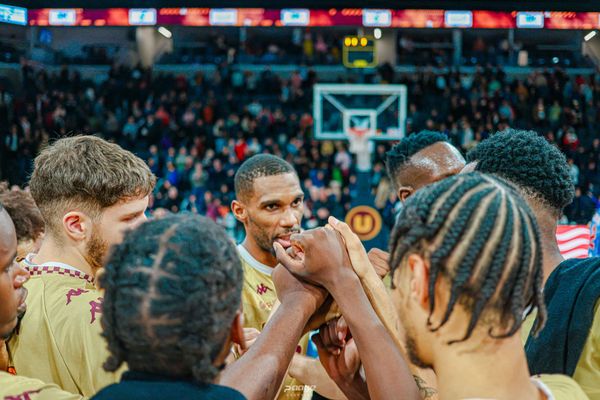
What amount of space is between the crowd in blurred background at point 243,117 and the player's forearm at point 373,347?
42.5 feet

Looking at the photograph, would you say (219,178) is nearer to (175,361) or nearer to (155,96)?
(155,96)

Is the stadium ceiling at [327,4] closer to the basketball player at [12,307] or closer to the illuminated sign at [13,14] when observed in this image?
the illuminated sign at [13,14]

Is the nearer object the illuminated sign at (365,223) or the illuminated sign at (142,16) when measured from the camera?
the illuminated sign at (365,223)

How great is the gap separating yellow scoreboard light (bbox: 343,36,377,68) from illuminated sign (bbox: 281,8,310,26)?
1875mm

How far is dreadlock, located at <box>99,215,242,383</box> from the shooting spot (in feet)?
5.26

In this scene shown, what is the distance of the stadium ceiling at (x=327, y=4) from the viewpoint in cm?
1498

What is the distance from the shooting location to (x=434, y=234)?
175cm

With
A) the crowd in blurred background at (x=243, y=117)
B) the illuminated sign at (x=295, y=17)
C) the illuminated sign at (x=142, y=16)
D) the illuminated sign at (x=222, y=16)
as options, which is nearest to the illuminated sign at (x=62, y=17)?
the illuminated sign at (x=142, y=16)

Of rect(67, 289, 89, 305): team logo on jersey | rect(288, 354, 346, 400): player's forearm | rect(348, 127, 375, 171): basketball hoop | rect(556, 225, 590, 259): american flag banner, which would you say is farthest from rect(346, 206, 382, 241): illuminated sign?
rect(67, 289, 89, 305): team logo on jersey

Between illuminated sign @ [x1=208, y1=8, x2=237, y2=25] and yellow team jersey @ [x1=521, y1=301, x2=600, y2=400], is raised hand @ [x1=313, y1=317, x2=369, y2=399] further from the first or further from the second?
illuminated sign @ [x1=208, y1=8, x2=237, y2=25]

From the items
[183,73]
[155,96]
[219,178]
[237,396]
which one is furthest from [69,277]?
[183,73]

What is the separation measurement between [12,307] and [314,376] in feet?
5.10

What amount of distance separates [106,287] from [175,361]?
244 mm

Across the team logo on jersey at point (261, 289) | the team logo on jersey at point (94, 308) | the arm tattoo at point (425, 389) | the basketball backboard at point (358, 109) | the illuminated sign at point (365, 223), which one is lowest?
the illuminated sign at point (365, 223)
